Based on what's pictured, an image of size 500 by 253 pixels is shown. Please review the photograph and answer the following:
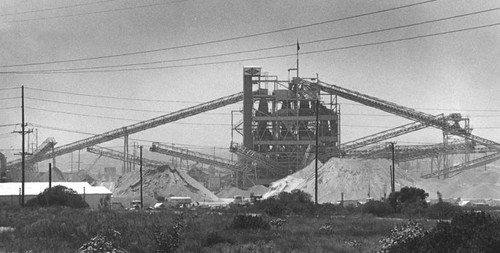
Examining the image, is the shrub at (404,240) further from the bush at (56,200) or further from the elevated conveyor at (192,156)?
the elevated conveyor at (192,156)

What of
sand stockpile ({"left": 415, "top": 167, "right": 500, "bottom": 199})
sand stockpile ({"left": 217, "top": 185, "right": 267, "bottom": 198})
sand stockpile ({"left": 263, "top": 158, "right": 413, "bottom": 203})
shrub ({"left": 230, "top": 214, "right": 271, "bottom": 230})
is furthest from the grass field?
sand stockpile ({"left": 217, "top": 185, "right": 267, "bottom": 198})

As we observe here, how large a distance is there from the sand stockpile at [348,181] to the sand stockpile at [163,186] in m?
10.7

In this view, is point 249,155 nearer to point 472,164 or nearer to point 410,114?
point 410,114

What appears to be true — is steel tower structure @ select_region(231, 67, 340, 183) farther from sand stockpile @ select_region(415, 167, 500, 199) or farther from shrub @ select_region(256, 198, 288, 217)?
shrub @ select_region(256, 198, 288, 217)

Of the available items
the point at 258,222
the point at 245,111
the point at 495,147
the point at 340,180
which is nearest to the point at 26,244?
the point at 258,222

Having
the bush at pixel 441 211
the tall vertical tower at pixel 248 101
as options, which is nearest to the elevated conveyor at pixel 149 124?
the tall vertical tower at pixel 248 101

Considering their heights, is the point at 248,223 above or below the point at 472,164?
below

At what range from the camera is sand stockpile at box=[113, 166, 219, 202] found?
285ft

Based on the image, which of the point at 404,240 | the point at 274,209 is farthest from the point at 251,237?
the point at 274,209

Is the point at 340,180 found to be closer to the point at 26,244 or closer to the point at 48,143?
the point at 48,143

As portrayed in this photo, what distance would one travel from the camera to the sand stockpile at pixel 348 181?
77375 millimetres

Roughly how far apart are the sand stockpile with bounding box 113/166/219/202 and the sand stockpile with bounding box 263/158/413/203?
10655 millimetres

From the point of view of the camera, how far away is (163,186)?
89000 mm

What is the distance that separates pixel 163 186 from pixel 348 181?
26.1 meters
